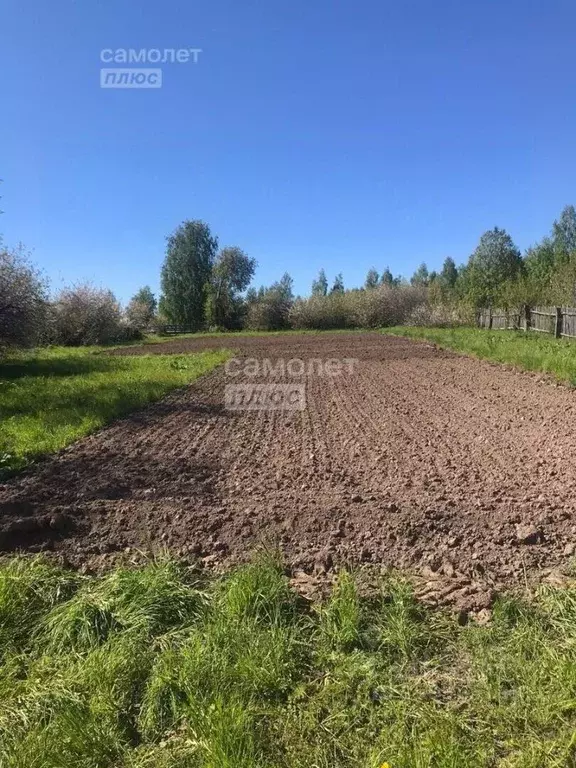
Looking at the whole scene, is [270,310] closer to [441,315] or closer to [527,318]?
[441,315]

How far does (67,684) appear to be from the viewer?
2.64 m

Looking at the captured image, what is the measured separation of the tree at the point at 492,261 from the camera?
74375 mm

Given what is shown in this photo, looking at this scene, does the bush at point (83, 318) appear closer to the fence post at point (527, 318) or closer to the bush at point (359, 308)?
the bush at point (359, 308)

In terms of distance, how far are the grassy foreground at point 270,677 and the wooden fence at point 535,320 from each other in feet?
76.5

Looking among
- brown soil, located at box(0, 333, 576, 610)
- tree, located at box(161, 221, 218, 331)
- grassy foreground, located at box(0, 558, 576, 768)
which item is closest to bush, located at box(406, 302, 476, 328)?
Answer: tree, located at box(161, 221, 218, 331)

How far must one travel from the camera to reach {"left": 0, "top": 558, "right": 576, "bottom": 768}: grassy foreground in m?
2.26

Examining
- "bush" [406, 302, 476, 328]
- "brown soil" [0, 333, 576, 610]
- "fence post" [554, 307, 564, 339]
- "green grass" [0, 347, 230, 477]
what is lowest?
"brown soil" [0, 333, 576, 610]

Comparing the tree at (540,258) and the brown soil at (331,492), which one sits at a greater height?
the tree at (540,258)

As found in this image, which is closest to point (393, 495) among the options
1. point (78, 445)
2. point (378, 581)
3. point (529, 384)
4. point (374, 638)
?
point (378, 581)

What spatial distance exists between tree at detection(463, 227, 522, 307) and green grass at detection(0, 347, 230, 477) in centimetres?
6362

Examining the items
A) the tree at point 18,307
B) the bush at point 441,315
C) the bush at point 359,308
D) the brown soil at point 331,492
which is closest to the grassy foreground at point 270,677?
the brown soil at point 331,492

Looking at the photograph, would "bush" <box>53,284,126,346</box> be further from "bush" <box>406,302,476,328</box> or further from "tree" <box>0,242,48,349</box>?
"bush" <box>406,302,476,328</box>

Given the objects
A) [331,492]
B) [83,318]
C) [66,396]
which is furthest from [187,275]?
[331,492]

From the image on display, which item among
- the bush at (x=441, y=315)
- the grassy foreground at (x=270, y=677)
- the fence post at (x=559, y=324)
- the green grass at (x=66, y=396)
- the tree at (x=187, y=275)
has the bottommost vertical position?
the grassy foreground at (x=270, y=677)
